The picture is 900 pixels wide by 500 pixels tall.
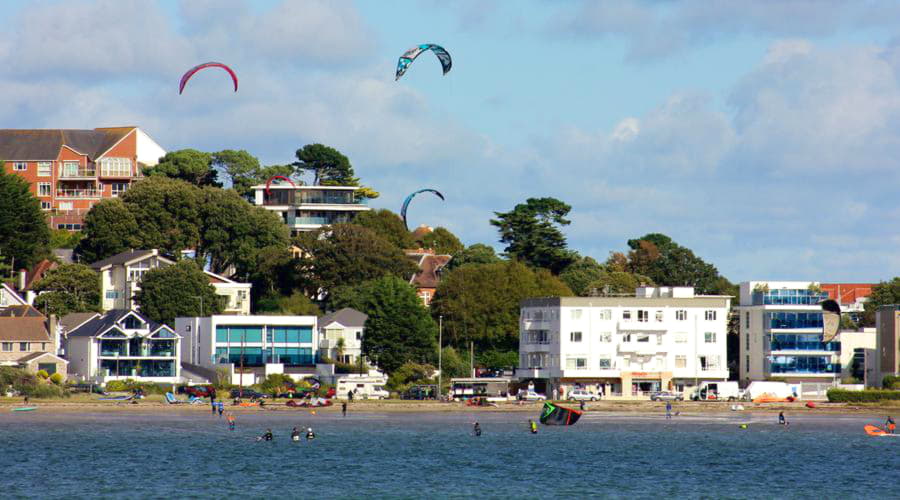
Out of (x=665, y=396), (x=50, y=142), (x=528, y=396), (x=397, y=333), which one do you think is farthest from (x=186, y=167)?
(x=665, y=396)

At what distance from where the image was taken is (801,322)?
13338 centimetres

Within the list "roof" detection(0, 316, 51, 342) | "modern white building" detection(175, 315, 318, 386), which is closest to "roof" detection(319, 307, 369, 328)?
"modern white building" detection(175, 315, 318, 386)

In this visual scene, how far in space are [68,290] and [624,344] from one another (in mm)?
52524

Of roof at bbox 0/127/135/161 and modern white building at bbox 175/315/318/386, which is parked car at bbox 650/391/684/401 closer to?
modern white building at bbox 175/315/318/386

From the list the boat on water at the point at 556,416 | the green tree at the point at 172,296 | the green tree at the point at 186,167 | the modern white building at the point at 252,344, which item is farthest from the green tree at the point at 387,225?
the boat on water at the point at 556,416

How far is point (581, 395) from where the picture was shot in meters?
127

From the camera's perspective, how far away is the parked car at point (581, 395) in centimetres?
12694

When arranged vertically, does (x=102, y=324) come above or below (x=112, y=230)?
below

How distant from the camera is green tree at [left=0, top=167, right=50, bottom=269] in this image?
145 metres

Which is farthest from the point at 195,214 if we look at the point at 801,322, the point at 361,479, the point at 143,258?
the point at 361,479

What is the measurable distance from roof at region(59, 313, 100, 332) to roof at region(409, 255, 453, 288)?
3641cm

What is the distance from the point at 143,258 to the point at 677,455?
72.7 m

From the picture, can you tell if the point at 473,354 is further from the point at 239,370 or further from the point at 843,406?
the point at 843,406

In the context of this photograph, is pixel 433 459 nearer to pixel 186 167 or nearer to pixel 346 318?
pixel 346 318
